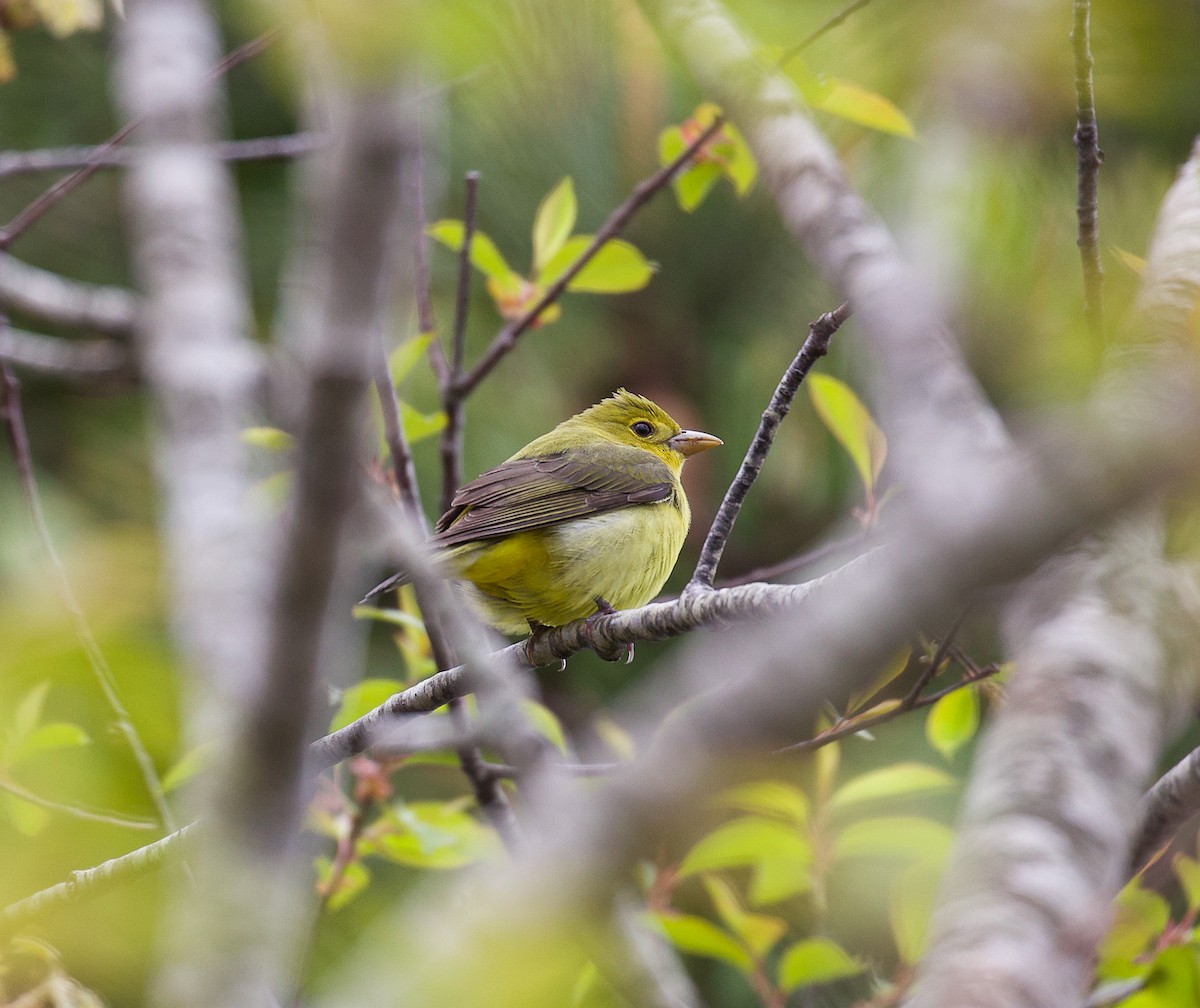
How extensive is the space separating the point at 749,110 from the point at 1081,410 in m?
1.42

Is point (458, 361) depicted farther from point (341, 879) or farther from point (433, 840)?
point (341, 879)

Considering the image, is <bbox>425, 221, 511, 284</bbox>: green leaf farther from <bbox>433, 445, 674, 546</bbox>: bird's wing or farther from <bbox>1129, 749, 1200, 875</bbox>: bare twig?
<bbox>1129, 749, 1200, 875</bbox>: bare twig

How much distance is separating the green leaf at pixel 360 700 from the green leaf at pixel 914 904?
47.4 inches

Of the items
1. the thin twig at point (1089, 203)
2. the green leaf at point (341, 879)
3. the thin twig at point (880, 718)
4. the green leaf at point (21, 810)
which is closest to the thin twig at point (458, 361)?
the green leaf at point (341, 879)

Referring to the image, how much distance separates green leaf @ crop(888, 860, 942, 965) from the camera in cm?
261

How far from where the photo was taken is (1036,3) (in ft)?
3.29

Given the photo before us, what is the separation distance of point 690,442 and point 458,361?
1273mm

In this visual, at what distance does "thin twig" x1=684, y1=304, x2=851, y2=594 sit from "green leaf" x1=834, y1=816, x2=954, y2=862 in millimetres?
699

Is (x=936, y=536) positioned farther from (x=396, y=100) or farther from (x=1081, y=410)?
(x=396, y=100)

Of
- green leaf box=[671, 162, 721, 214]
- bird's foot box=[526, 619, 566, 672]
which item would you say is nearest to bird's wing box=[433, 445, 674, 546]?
bird's foot box=[526, 619, 566, 672]

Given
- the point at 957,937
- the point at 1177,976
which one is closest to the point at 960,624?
the point at 1177,976

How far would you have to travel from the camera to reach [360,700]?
293 centimetres

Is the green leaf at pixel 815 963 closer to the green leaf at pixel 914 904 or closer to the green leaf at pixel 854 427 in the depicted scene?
the green leaf at pixel 914 904

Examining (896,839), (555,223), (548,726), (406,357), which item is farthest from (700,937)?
(555,223)
